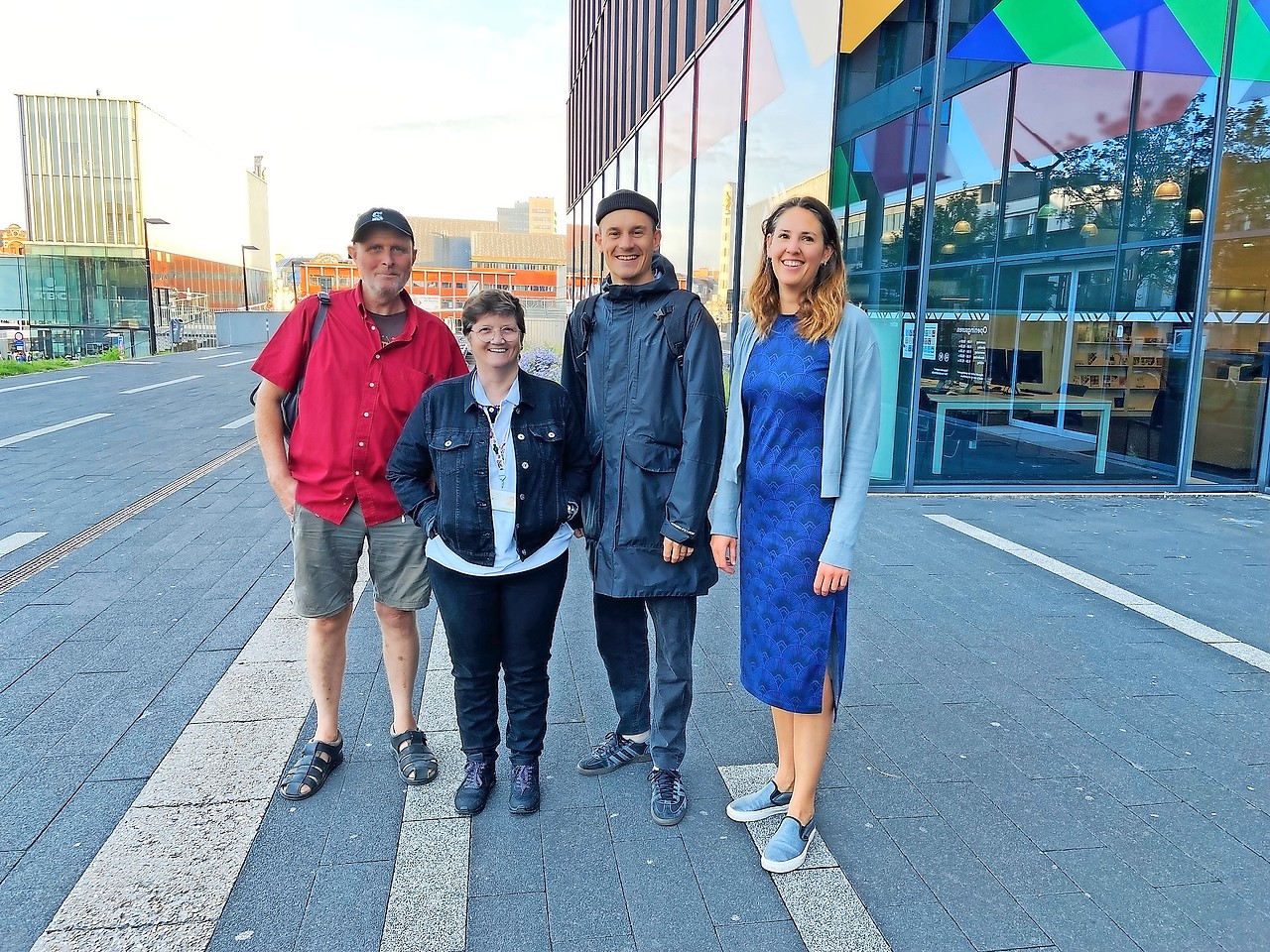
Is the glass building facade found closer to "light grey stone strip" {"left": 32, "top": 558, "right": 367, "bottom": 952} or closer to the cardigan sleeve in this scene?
the cardigan sleeve

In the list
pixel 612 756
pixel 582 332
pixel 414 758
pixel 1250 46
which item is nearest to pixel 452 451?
pixel 582 332

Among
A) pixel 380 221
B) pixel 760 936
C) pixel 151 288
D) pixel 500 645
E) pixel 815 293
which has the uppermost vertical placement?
pixel 151 288

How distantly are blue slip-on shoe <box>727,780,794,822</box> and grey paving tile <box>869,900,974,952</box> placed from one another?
0.50 m

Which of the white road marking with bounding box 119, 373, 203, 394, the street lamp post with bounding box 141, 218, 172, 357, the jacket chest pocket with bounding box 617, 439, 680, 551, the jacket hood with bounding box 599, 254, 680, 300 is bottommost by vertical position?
the white road marking with bounding box 119, 373, 203, 394

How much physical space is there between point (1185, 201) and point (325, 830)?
9791 mm

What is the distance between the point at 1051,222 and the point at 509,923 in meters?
8.93

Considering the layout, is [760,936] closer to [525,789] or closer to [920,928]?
[920,928]

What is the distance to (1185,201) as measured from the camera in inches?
334

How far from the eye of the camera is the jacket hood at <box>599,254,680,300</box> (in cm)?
271

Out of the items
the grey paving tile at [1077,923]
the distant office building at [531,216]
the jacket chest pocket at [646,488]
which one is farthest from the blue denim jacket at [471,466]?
the distant office building at [531,216]

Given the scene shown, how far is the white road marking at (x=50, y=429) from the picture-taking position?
32.5 feet

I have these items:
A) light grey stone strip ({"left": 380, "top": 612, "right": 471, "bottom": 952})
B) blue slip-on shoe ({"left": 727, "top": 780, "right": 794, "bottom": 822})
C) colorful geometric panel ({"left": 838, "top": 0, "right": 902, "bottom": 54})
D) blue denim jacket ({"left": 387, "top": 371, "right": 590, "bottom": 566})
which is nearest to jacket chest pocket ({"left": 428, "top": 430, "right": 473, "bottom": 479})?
blue denim jacket ({"left": 387, "top": 371, "right": 590, "bottom": 566})

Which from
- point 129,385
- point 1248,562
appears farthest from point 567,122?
point 1248,562

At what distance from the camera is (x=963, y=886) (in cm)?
245
